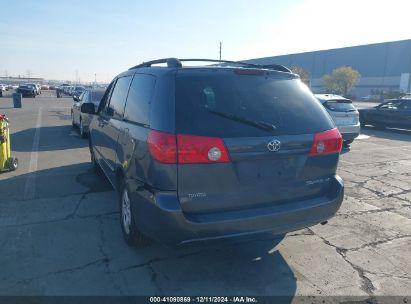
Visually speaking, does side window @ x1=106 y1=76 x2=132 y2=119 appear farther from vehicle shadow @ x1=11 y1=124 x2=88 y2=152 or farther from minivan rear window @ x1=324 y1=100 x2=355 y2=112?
minivan rear window @ x1=324 y1=100 x2=355 y2=112

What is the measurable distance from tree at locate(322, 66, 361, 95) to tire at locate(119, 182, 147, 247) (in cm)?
7375

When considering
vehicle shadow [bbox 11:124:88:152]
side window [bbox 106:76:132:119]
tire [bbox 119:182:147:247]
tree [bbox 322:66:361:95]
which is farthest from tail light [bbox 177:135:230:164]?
tree [bbox 322:66:361:95]

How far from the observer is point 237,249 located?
3.67 m

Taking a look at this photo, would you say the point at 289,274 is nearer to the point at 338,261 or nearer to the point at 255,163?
the point at 338,261

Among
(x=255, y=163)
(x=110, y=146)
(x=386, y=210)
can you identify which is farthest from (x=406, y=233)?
(x=110, y=146)

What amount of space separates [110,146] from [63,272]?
174cm

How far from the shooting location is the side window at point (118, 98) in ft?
13.3

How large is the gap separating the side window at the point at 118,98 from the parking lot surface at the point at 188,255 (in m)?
1.40

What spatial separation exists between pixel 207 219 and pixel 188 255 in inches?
38.4

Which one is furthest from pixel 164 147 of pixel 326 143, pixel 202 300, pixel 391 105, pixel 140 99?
pixel 391 105

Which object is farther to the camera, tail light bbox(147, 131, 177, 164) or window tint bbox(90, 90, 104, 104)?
window tint bbox(90, 90, 104, 104)

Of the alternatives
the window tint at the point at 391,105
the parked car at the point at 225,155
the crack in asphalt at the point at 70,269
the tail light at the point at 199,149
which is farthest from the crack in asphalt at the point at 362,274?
the window tint at the point at 391,105

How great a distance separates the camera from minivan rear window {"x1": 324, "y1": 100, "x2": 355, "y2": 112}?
1030cm

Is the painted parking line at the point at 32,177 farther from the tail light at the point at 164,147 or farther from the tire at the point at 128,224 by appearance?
the tail light at the point at 164,147
